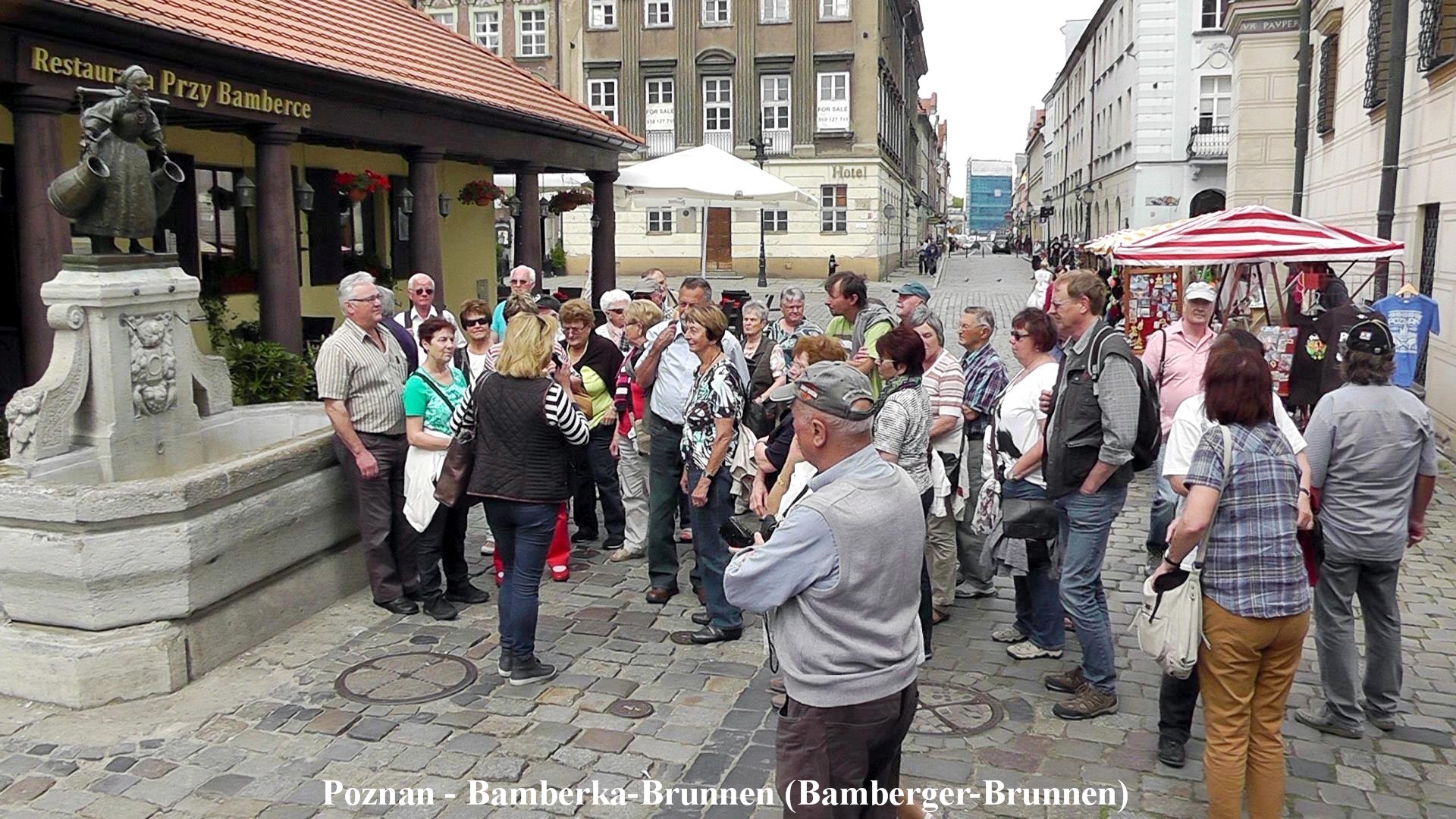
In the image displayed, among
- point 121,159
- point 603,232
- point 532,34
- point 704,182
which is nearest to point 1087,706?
point 121,159

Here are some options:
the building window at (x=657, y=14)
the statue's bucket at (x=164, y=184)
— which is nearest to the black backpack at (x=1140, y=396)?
the statue's bucket at (x=164, y=184)

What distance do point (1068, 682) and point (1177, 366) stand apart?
123 inches

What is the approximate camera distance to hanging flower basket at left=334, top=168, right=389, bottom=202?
49.6ft

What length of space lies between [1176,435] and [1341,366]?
992 mm

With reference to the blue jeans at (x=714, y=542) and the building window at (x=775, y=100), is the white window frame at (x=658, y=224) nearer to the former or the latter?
the building window at (x=775, y=100)

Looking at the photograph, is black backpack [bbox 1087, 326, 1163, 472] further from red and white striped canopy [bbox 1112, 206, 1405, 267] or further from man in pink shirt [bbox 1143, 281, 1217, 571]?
red and white striped canopy [bbox 1112, 206, 1405, 267]

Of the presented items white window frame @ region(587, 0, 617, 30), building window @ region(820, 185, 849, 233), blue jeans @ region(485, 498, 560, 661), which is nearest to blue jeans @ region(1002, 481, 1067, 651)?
blue jeans @ region(485, 498, 560, 661)

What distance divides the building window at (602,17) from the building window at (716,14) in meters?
3.48

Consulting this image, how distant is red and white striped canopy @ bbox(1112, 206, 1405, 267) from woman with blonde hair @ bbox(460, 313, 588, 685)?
6.22 metres

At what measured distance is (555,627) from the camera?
21.0ft

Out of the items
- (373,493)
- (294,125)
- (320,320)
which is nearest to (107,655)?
(373,493)

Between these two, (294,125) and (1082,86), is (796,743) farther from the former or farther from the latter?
(1082,86)

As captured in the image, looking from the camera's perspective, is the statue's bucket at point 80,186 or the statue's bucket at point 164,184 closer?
the statue's bucket at point 80,186

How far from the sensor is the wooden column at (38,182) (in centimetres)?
880
